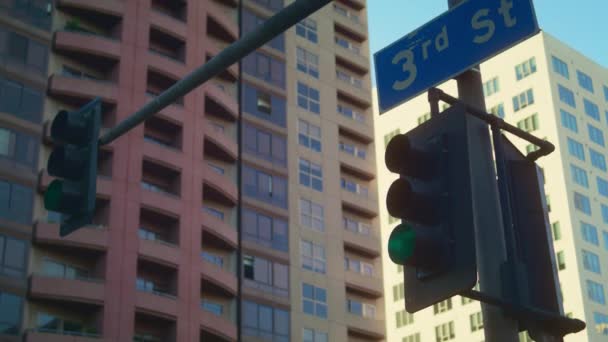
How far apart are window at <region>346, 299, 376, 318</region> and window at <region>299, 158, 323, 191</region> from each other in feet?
23.9

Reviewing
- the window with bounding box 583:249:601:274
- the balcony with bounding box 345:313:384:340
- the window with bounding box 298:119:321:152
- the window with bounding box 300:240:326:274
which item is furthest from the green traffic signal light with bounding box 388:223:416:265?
the window with bounding box 583:249:601:274

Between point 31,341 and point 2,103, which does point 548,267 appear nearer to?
point 31,341

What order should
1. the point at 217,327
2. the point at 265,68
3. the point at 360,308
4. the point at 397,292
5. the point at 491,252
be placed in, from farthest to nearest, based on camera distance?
the point at 397,292 → the point at 265,68 → the point at 360,308 → the point at 217,327 → the point at 491,252

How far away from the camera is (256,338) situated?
5222cm

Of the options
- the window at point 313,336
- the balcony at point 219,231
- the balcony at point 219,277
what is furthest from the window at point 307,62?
the window at point 313,336

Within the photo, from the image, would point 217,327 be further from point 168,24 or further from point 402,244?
point 402,244

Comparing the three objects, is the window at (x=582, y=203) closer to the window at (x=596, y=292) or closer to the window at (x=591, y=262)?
the window at (x=591, y=262)

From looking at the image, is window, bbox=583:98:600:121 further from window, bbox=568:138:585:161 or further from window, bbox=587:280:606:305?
window, bbox=587:280:606:305

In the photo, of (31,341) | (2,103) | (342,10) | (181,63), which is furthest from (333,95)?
(31,341)

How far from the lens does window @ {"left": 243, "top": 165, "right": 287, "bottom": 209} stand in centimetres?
5612

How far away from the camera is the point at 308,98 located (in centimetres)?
Answer: 6372

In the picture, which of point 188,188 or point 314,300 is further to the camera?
point 314,300

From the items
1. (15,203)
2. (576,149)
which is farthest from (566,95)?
(15,203)

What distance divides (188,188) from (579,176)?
44.8m
